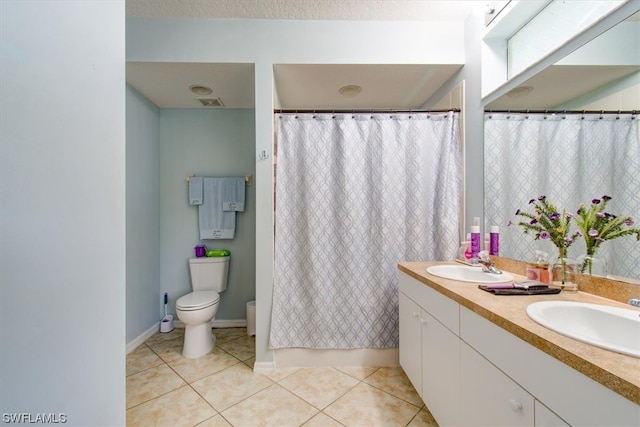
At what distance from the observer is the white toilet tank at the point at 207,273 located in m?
2.41

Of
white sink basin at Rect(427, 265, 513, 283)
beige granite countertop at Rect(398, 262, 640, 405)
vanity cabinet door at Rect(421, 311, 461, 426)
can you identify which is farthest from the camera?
white sink basin at Rect(427, 265, 513, 283)

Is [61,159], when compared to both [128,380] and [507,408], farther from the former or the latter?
[128,380]

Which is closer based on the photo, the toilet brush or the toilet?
the toilet

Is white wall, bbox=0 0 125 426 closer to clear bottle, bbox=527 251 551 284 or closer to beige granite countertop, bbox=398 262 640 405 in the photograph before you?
beige granite countertop, bbox=398 262 640 405

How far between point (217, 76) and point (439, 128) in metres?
1.75

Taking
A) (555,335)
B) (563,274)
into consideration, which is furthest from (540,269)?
(555,335)

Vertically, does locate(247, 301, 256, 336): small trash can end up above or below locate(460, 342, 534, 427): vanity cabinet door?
below

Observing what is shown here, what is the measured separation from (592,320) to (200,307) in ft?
7.11

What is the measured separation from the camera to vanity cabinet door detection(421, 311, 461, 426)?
3.54 feet

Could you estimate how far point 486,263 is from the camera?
1.45 metres

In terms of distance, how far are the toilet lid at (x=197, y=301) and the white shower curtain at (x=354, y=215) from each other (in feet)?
2.06

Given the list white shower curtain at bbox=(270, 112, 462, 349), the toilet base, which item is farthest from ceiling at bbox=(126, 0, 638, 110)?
the toilet base

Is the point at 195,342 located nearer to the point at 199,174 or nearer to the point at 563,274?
the point at 199,174

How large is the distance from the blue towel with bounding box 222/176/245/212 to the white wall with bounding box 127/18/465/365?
799mm
